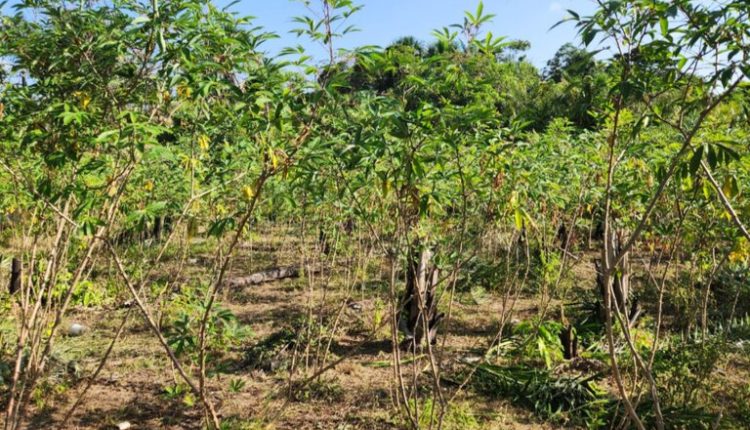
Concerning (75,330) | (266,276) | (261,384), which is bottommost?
(261,384)

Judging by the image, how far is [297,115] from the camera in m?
2.33

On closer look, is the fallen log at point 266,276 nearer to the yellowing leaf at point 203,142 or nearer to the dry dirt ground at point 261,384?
the dry dirt ground at point 261,384

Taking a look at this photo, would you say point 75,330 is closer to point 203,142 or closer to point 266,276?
point 266,276

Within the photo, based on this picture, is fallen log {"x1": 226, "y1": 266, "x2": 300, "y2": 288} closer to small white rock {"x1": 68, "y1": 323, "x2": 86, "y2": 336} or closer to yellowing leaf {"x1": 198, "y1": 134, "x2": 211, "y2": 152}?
small white rock {"x1": 68, "y1": 323, "x2": 86, "y2": 336}

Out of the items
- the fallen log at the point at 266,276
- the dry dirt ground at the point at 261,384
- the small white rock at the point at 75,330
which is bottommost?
the dry dirt ground at the point at 261,384

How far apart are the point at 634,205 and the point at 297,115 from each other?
298cm

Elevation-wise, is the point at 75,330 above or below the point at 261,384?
above

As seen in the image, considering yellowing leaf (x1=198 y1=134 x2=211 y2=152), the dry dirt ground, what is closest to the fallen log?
the dry dirt ground

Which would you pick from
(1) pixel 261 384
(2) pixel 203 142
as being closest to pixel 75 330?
(1) pixel 261 384

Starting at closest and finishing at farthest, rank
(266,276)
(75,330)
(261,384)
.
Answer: (261,384), (75,330), (266,276)

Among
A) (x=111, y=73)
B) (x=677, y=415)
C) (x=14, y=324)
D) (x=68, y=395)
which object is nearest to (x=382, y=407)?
(x=677, y=415)

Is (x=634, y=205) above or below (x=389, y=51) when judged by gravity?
below

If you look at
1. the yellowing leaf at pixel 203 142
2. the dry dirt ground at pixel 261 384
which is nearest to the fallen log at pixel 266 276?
the dry dirt ground at pixel 261 384

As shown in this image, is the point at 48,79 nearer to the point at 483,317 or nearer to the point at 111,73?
the point at 111,73
